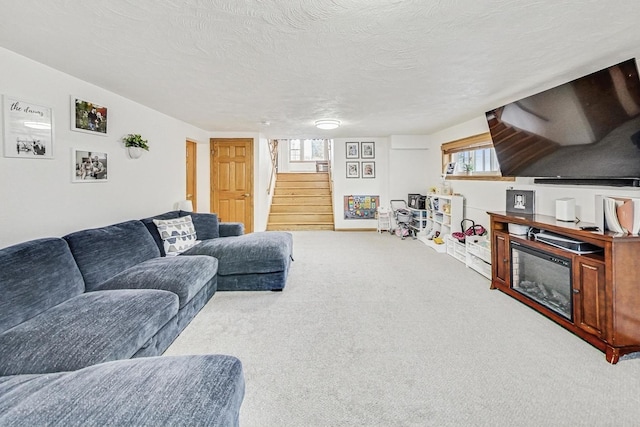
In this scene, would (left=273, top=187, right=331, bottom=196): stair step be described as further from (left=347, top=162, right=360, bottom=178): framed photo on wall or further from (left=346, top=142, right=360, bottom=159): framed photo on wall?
(left=346, top=142, right=360, bottom=159): framed photo on wall

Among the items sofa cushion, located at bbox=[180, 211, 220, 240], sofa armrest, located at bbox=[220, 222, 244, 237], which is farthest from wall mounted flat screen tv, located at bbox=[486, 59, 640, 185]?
sofa cushion, located at bbox=[180, 211, 220, 240]

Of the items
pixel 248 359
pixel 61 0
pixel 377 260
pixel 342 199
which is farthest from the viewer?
pixel 342 199

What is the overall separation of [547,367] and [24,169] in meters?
4.05

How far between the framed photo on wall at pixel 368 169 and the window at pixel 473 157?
67.1 inches

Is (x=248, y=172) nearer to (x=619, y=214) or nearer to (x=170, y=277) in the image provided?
(x=170, y=277)

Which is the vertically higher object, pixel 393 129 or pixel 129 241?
pixel 393 129

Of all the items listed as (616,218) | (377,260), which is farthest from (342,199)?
(616,218)

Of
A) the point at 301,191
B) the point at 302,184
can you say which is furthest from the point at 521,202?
the point at 302,184

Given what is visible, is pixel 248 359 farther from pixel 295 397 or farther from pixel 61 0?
pixel 61 0

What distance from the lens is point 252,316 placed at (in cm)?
279

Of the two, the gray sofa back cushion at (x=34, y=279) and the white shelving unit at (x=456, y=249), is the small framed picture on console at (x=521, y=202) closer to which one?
the white shelving unit at (x=456, y=249)

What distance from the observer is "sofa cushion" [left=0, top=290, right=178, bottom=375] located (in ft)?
4.87

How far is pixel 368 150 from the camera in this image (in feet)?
23.7

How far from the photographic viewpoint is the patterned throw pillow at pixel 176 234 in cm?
352
